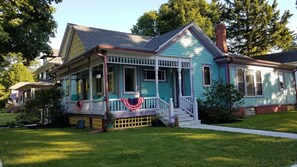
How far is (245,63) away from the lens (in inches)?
691

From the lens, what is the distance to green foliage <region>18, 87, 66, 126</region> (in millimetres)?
13984

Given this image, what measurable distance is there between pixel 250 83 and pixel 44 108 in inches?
523

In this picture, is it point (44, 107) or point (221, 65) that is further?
point (221, 65)

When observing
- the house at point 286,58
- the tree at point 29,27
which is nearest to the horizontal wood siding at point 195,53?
the tree at point 29,27

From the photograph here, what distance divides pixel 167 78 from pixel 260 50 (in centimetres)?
2624

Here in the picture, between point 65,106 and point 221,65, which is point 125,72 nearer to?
point 65,106

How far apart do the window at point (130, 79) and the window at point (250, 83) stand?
326 inches

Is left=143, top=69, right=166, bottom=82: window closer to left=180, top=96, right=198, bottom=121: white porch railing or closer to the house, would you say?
left=180, top=96, right=198, bottom=121: white porch railing

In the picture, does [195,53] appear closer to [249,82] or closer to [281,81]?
[249,82]

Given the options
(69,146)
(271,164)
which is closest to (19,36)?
(69,146)

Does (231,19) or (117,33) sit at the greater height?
(231,19)

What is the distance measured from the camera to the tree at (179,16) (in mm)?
32250

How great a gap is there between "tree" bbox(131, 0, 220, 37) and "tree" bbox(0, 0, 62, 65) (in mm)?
21436

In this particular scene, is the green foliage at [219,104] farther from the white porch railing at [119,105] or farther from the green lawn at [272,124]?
the white porch railing at [119,105]
